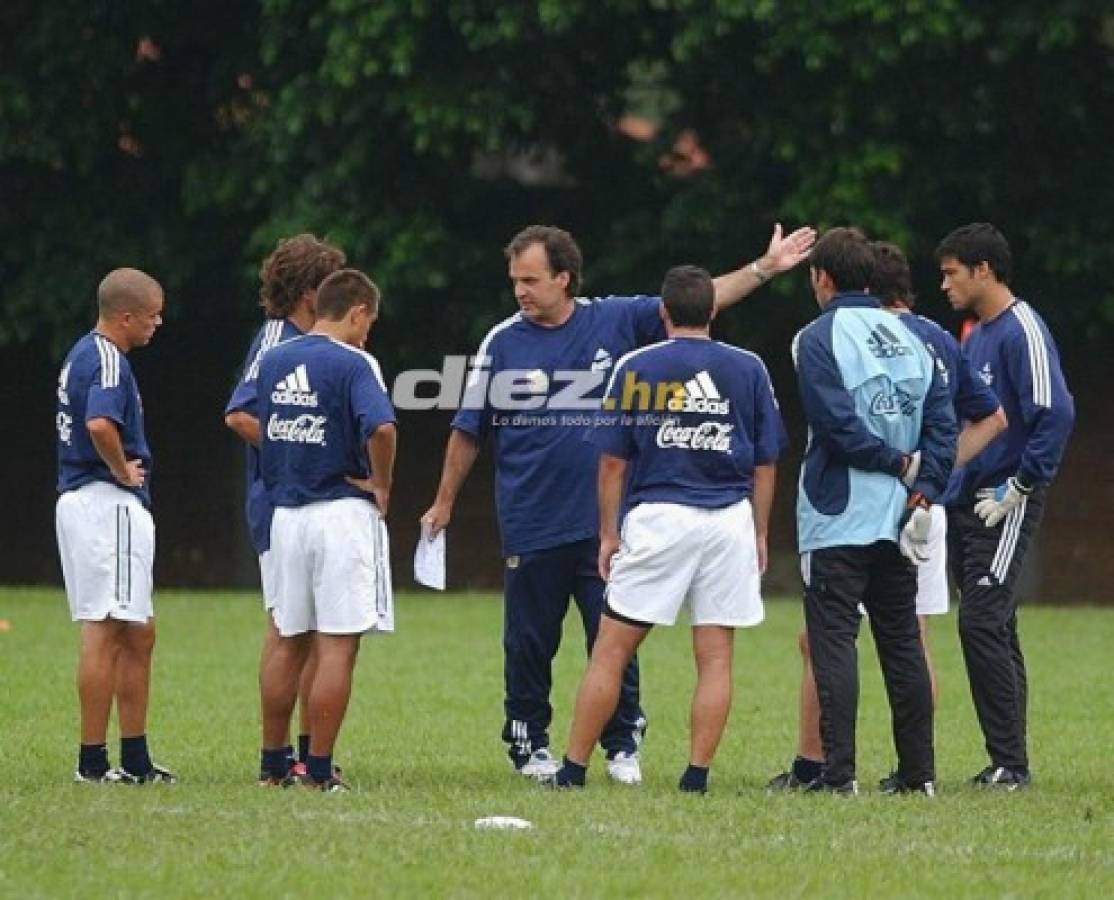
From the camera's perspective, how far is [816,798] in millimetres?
10391

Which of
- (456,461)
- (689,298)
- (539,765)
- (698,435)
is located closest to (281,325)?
(456,461)

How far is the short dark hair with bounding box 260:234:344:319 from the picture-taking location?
11164 millimetres

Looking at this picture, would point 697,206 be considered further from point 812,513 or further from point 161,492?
point 812,513

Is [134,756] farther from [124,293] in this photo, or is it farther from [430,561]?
[124,293]

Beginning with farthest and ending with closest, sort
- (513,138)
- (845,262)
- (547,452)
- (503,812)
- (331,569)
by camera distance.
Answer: (513,138) < (547,452) < (845,262) < (331,569) < (503,812)

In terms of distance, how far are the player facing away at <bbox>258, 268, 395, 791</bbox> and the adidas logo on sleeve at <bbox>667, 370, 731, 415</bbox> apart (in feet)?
3.84

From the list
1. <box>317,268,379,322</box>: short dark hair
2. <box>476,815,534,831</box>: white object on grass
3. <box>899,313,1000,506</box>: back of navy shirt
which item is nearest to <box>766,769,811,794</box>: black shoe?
<box>899,313,1000,506</box>: back of navy shirt

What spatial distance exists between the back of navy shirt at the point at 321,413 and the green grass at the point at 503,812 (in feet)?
4.11

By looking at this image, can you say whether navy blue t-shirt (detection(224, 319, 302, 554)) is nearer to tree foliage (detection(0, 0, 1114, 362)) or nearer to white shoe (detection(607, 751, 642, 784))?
white shoe (detection(607, 751, 642, 784))

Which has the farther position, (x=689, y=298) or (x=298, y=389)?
(x=689, y=298)

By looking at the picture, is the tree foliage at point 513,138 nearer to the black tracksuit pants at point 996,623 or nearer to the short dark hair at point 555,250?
the short dark hair at point 555,250

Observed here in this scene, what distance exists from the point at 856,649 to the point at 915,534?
1.81ft

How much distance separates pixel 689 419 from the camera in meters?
10.7

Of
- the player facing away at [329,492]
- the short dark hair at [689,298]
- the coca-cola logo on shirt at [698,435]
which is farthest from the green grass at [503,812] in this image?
the short dark hair at [689,298]
